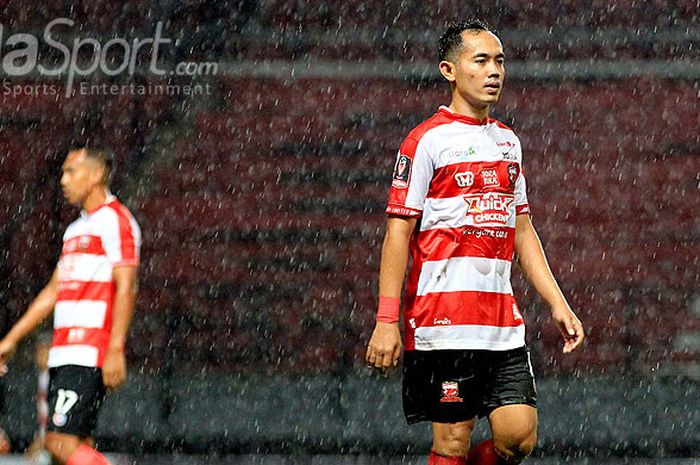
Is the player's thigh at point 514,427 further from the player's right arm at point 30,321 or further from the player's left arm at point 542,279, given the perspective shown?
the player's right arm at point 30,321

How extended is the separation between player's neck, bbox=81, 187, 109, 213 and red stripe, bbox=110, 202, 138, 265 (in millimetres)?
63

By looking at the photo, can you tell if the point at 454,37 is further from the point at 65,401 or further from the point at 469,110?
the point at 65,401

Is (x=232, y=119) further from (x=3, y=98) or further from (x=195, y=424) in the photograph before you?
(x=195, y=424)

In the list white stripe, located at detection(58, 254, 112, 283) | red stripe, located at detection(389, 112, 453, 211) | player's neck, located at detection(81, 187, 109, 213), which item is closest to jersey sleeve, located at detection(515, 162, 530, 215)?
red stripe, located at detection(389, 112, 453, 211)

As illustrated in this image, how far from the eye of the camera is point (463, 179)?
17.3ft

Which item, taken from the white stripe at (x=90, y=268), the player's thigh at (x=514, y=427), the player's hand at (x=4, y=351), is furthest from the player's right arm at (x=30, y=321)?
the player's thigh at (x=514, y=427)

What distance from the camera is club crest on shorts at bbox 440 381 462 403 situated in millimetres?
5246

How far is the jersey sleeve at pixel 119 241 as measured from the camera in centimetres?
679

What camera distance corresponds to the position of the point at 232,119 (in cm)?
1170

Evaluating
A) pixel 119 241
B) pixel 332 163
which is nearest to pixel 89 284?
pixel 119 241

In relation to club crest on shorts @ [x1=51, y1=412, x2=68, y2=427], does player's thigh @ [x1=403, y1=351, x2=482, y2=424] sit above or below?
above

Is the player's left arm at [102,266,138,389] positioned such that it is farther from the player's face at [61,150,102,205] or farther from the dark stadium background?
the dark stadium background

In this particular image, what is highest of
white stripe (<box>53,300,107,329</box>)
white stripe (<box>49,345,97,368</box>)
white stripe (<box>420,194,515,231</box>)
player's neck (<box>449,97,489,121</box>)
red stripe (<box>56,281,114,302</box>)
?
player's neck (<box>449,97,489,121</box>)

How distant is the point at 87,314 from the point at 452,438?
222 cm
